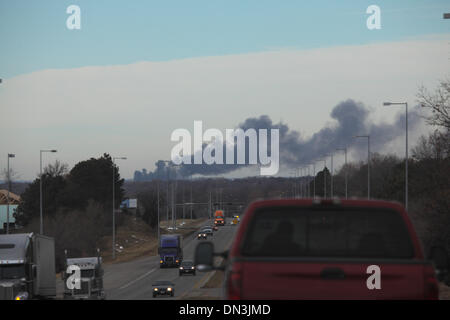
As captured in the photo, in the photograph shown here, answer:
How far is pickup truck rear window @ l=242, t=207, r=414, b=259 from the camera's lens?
8.50 meters

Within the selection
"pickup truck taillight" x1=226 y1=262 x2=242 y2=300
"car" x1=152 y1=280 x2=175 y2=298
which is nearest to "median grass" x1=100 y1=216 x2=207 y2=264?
"car" x1=152 y1=280 x2=175 y2=298

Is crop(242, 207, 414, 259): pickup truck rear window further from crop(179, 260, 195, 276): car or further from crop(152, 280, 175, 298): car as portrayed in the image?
crop(179, 260, 195, 276): car

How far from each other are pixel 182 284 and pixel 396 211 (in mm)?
59569

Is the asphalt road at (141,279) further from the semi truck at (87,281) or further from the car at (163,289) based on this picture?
the semi truck at (87,281)

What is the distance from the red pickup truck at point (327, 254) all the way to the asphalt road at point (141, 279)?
1532 inches

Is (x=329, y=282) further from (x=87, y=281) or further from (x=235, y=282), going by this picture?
(x=87, y=281)

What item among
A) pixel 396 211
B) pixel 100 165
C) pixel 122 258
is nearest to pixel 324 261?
pixel 396 211

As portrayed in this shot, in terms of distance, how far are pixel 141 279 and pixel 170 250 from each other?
43.7 feet

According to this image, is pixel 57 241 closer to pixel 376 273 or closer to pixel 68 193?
pixel 68 193

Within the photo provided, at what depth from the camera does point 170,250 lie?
8788 centimetres

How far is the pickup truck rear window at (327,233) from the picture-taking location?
850 cm

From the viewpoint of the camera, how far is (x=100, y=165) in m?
140

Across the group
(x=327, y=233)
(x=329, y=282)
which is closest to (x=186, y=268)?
(x=327, y=233)

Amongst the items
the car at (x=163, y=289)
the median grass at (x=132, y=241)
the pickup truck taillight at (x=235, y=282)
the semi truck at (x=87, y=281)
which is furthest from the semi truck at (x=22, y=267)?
the median grass at (x=132, y=241)
